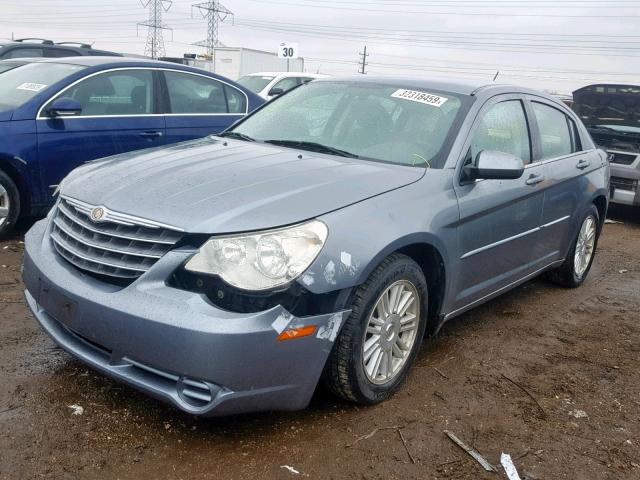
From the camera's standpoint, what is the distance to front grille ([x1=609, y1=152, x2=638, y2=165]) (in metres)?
8.60

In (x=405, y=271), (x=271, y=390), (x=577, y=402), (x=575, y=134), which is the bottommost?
(x=577, y=402)

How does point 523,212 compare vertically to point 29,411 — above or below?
above

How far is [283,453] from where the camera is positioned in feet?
9.05

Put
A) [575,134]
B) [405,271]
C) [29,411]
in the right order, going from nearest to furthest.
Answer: [29,411] → [405,271] → [575,134]

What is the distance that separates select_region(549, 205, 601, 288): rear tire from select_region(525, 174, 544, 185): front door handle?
1046 millimetres

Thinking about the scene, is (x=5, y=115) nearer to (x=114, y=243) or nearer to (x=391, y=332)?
(x=114, y=243)

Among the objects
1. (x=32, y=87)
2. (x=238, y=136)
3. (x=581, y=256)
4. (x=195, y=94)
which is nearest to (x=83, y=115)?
(x=32, y=87)

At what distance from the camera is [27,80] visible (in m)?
5.91

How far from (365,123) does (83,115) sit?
3007 millimetres

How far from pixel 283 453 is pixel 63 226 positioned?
1.49 metres

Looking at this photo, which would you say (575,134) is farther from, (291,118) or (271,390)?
(271,390)

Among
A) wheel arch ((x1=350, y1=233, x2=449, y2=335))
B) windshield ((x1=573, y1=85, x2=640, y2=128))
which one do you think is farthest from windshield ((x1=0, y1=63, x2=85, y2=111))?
windshield ((x1=573, y1=85, x2=640, y2=128))

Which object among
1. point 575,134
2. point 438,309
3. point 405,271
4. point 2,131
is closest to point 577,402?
point 438,309

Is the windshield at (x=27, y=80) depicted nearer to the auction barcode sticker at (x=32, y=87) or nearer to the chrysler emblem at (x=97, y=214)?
the auction barcode sticker at (x=32, y=87)
